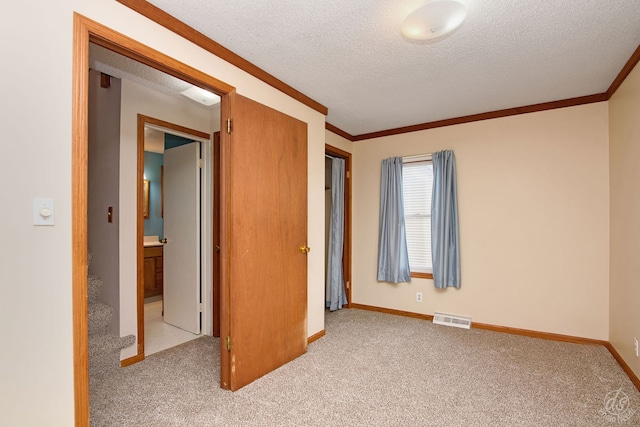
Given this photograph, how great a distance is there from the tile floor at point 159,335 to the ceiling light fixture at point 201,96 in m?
2.44

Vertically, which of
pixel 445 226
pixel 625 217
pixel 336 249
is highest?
pixel 625 217

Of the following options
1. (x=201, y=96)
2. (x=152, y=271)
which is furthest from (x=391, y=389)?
(x=152, y=271)

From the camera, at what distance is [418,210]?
4.07 m

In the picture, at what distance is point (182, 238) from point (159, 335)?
1.06m

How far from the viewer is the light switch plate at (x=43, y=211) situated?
1351 millimetres

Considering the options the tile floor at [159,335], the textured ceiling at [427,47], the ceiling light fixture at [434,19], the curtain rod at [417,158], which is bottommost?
the tile floor at [159,335]

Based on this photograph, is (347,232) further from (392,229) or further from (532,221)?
(532,221)

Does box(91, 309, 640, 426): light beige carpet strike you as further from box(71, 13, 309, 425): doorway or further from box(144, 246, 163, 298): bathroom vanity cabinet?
box(144, 246, 163, 298): bathroom vanity cabinet

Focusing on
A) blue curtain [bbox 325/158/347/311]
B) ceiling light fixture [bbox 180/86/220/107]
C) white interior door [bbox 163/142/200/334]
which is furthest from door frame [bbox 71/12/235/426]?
blue curtain [bbox 325/158/347/311]

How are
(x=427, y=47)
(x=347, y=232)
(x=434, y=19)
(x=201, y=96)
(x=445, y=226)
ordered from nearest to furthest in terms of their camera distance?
1. (x=434, y=19)
2. (x=427, y=47)
3. (x=201, y=96)
4. (x=445, y=226)
5. (x=347, y=232)

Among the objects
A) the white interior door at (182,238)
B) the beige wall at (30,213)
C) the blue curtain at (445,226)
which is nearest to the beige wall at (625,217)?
the blue curtain at (445,226)

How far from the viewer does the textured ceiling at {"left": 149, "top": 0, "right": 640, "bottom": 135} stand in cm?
181

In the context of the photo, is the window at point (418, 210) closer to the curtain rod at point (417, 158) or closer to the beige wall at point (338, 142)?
the curtain rod at point (417, 158)

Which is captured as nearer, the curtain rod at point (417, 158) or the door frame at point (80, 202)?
the door frame at point (80, 202)
